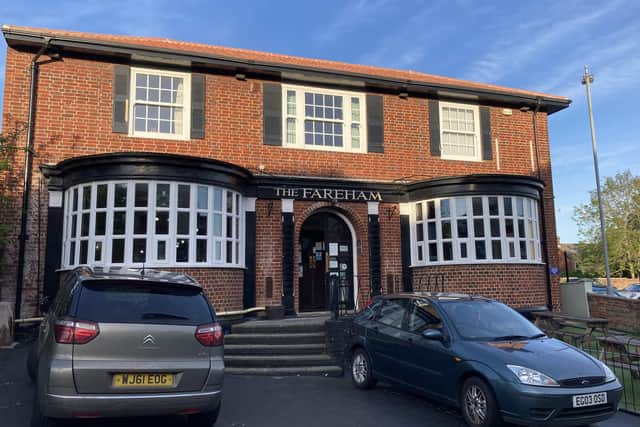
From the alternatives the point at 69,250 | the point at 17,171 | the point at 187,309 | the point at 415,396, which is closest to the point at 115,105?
the point at 17,171

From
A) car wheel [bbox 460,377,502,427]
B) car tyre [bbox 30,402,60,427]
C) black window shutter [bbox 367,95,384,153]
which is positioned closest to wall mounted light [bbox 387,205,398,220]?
black window shutter [bbox 367,95,384,153]

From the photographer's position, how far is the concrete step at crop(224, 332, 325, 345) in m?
9.30

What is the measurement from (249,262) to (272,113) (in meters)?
3.94

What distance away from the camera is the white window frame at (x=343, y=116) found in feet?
42.4

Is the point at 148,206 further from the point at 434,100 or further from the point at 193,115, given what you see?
the point at 434,100

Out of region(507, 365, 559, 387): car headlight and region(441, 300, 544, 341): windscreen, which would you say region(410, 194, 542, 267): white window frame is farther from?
region(507, 365, 559, 387): car headlight

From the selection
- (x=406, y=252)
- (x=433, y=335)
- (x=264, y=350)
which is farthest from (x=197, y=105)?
(x=433, y=335)

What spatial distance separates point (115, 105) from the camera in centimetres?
1159

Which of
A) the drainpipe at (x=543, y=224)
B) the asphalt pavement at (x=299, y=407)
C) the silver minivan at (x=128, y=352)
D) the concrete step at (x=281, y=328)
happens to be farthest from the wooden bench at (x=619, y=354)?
the silver minivan at (x=128, y=352)

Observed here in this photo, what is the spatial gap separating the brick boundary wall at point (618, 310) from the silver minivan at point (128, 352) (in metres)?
13.1

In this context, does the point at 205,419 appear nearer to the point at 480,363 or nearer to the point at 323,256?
the point at 480,363

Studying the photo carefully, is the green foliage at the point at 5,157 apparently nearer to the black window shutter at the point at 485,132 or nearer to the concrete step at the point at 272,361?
the concrete step at the point at 272,361

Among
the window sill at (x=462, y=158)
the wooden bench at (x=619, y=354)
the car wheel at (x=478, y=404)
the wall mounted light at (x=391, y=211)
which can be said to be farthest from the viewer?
the window sill at (x=462, y=158)

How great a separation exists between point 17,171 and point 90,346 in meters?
8.15
